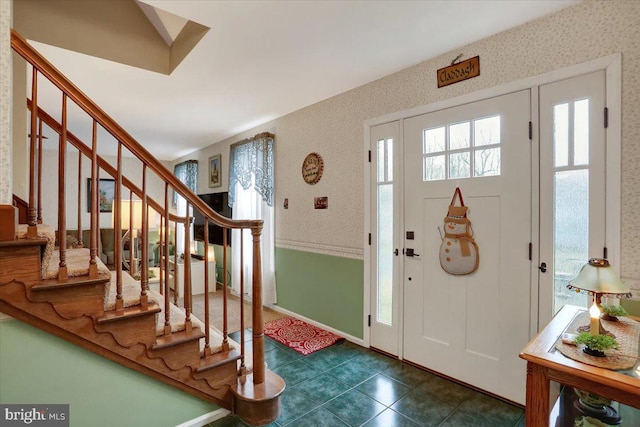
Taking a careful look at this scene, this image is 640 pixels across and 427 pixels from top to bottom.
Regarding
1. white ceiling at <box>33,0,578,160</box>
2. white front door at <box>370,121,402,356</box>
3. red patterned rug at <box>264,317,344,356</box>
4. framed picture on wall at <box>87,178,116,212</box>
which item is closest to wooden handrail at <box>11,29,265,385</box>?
white ceiling at <box>33,0,578,160</box>

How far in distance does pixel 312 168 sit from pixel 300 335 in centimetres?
181

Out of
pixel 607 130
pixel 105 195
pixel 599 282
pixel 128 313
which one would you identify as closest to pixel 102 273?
pixel 128 313

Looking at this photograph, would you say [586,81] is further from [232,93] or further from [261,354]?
[232,93]

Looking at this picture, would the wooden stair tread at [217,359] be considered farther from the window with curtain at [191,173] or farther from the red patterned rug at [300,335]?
the window with curtain at [191,173]

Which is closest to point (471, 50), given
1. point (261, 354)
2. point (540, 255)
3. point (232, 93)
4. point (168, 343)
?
point (540, 255)

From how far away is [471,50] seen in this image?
2297 mm

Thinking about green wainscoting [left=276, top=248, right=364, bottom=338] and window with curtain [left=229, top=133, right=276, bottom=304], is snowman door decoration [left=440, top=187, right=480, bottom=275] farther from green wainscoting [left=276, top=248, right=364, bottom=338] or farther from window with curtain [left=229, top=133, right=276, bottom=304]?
window with curtain [left=229, top=133, right=276, bottom=304]

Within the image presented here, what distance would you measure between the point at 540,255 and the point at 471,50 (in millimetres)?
1514

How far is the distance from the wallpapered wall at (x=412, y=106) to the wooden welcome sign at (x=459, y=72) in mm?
42

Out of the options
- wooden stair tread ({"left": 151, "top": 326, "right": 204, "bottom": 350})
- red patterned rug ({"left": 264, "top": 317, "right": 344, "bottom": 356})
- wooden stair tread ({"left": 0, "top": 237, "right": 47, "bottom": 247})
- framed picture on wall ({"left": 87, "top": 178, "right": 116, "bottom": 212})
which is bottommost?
red patterned rug ({"left": 264, "top": 317, "right": 344, "bottom": 356})

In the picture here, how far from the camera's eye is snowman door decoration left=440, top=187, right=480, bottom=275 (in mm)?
2307

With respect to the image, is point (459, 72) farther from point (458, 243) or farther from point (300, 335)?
point (300, 335)

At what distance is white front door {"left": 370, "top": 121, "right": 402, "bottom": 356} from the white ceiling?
649 mm

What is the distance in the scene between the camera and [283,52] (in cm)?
240
